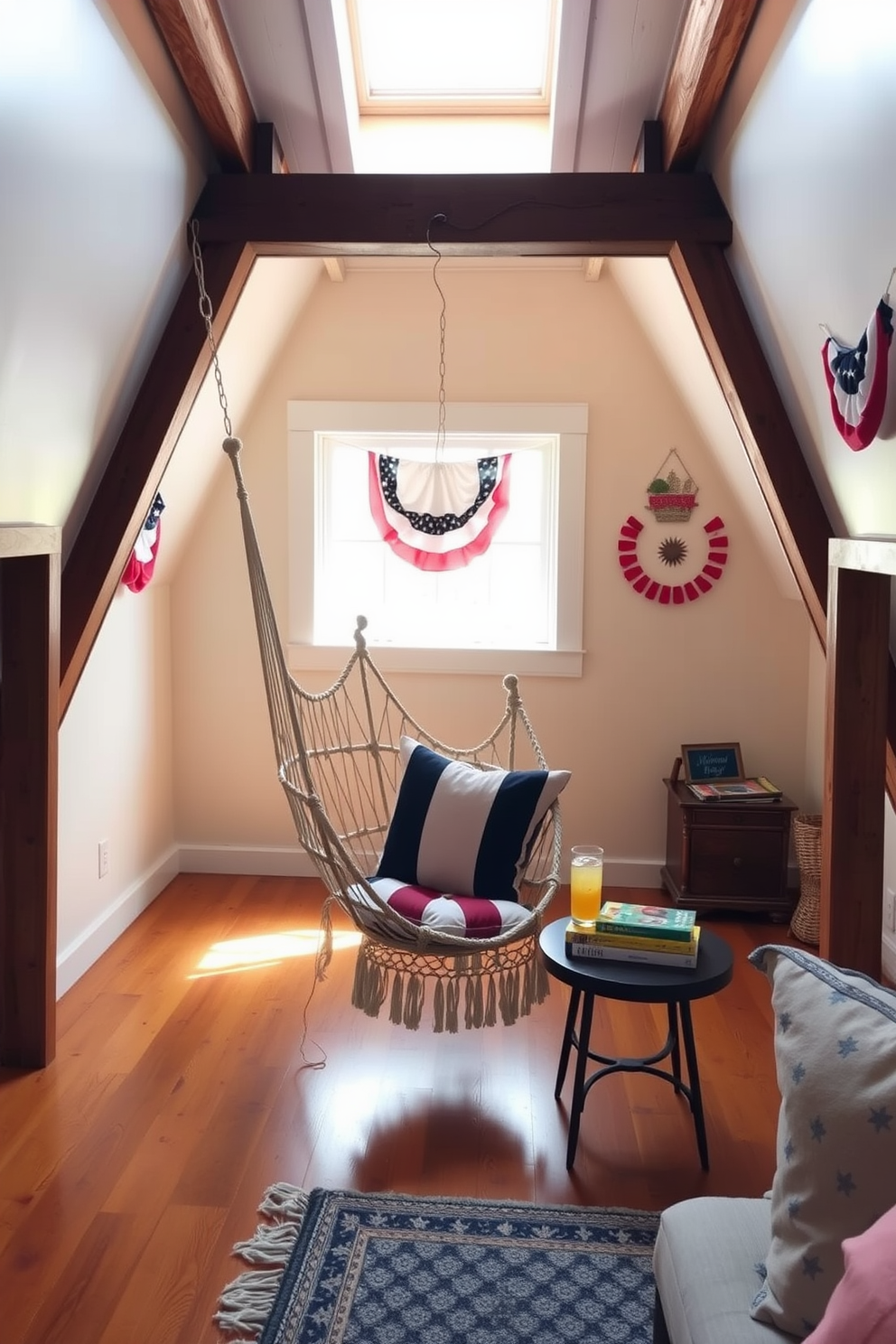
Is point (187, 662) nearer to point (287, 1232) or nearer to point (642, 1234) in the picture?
point (287, 1232)

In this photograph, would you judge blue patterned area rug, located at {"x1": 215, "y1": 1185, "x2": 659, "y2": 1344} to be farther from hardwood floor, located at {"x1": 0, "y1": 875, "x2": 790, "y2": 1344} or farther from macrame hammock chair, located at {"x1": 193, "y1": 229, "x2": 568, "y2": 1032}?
macrame hammock chair, located at {"x1": 193, "y1": 229, "x2": 568, "y2": 1032}

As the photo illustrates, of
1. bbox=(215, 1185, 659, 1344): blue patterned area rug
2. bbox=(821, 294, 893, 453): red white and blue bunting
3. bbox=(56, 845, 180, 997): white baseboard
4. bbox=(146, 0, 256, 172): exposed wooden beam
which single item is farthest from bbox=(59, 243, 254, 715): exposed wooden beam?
bbox=(821, 294, 893, 453): red white and blue bunting

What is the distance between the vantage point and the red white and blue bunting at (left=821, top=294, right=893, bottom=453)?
191cm

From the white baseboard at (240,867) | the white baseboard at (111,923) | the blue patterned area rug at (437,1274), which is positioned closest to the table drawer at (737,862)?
the white baseboard at (240,867)

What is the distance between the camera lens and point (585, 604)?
4316mm

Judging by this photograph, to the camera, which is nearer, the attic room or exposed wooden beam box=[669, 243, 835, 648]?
the attic room

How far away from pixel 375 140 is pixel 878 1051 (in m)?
2.86

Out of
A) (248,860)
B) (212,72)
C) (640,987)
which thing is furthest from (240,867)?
(212,72)

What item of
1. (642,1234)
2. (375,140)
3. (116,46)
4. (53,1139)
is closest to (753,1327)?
(642,1234)

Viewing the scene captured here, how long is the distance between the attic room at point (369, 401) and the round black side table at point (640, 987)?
15cm

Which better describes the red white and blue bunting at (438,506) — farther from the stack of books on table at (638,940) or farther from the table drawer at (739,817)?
the stack of books on table at (638,940)

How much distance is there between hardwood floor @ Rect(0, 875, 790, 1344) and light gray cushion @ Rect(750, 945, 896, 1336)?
106cm

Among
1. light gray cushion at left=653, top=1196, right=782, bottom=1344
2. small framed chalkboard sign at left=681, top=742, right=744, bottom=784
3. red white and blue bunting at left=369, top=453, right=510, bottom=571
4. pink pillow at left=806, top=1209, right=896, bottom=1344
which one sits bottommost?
light gray cushion at left=653, top=1196, right=782, bottom=1344

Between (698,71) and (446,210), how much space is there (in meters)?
0.71
